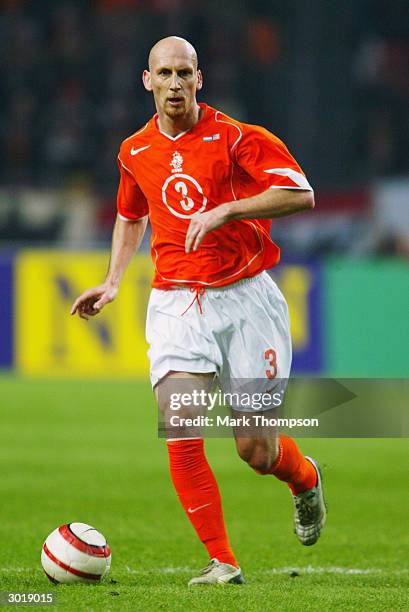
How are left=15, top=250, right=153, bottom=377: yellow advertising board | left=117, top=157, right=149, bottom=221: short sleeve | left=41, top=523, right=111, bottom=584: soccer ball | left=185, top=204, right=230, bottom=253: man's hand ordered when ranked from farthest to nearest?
left=15, top=250, right=153, bottom=377: yellow advertising board < left=117, top=157, right=149, bottom=221: short sleeve < left=41, top=523, right=111, bottom=584: soccer ball < left=185, top=204, right=230, bottom=253: man's hand

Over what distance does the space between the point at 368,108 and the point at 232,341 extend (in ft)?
42.8

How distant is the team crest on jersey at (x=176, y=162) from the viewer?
4.66 m

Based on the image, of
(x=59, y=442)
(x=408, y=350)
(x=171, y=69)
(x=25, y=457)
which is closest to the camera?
(x=171, y=69)

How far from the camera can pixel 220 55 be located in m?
17.5

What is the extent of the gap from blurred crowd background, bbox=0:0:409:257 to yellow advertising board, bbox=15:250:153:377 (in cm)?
227

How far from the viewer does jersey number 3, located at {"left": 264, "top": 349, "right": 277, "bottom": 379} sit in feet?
15.6

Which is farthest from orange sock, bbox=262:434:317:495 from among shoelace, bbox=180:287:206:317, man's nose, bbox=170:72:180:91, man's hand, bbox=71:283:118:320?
man's nose, bbox=170:72:180:91

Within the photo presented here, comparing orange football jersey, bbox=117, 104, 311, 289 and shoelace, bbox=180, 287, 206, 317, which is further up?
orange football jersey, bbox=117, 104, 311, 289

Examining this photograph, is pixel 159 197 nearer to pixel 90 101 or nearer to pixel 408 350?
pixel 408 350

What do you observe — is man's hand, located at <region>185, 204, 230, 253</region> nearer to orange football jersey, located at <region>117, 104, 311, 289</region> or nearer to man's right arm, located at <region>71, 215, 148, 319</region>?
orange football jersey, located at <region>117, 104, 311, 289</region>

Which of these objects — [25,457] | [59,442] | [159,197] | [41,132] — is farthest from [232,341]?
[41,132]

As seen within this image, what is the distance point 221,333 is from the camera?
4703 millimetres

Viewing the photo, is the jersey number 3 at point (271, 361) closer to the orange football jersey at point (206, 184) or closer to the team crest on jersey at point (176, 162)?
the orange football jersey at point (206, 184)

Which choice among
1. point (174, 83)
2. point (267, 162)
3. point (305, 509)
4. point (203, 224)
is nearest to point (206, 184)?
point (267, 162)
